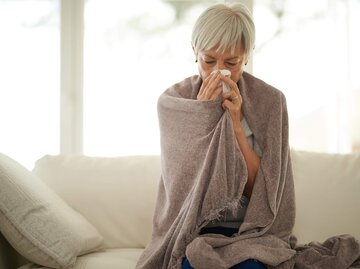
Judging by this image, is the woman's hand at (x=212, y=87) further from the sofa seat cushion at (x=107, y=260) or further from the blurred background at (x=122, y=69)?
the blurred background at (x=122, y=69)

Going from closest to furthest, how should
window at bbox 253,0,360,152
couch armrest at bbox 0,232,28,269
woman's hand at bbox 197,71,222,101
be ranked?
woman's hand at bbox 197,71,222,101, couch armrest at bbox 0,232,28,269, window at bbox 253,0,360,152

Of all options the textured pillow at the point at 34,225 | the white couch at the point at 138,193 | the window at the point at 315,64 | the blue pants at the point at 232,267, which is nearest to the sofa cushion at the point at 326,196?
the white couch at the point at 138,193

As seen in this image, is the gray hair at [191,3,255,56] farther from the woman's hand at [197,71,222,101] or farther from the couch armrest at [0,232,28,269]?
the couch armrest at [0,232,28,269]

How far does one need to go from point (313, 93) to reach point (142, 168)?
1.15m

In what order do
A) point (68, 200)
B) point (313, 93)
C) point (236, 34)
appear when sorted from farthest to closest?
point (313, 93) < point (68, 200) < point (236, 34)

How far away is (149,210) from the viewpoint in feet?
7.29

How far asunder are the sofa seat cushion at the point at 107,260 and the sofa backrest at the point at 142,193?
0.15 metres

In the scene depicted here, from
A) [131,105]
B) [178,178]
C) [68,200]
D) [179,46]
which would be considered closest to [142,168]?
[68,200]

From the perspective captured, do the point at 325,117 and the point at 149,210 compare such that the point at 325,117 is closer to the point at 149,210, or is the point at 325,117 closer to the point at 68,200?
the point at 149,210

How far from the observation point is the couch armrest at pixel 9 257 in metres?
1.94

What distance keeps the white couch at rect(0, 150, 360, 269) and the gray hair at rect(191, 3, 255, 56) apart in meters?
0.65

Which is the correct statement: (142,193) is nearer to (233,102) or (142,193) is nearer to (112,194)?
(112,194)

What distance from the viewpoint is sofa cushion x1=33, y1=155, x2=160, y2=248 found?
2211mm

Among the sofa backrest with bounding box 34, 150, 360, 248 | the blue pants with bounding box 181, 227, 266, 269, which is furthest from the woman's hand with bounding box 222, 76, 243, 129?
the sofa backrest with bounding box 34, 150, 360, 248
